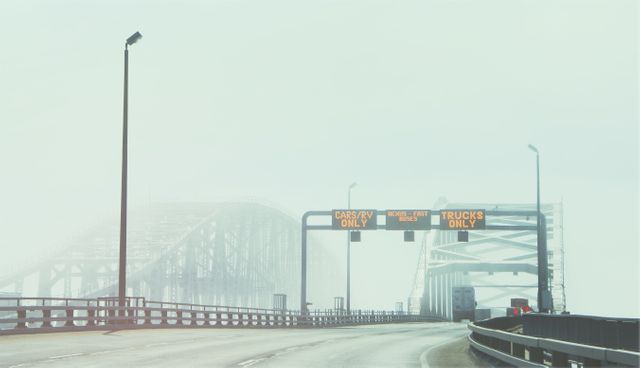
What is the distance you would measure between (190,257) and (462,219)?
249 ft

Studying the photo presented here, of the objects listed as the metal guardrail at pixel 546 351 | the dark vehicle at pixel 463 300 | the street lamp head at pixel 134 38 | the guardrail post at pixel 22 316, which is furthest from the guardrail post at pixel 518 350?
the dark vehicle at pixel 463 300

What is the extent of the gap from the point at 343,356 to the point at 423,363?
2.52 meters

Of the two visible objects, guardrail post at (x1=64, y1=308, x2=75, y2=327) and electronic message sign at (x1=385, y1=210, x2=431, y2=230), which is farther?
electronic message sign at (x1=385, y1=210, x2=431, y2=230)

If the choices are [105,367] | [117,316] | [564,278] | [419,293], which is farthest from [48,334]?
[419,293]

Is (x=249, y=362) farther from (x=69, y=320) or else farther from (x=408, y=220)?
(x=408, y=220)

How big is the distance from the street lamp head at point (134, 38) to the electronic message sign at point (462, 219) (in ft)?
97.9

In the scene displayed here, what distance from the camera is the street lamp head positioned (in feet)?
121

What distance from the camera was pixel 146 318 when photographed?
39.4 meters

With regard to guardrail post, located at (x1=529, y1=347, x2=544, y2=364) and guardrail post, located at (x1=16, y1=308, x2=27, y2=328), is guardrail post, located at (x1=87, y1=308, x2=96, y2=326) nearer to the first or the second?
guardrail post, located at (x1=16, y1=308, x2=27, y2=328)

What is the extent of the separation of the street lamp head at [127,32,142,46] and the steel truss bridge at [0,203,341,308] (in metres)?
82.5

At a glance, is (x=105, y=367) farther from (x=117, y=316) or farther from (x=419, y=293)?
(x=419, y=293)

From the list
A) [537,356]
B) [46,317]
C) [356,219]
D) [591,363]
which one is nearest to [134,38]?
[46,317]

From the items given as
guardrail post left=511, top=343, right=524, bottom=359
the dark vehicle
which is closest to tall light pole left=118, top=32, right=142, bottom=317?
guardrail post left=511, top=343, right=524, bottom=359

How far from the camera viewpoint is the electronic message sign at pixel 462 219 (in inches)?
2453
